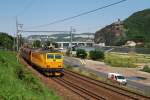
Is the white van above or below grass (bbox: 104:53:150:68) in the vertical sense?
above

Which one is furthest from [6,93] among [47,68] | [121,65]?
[121,65]

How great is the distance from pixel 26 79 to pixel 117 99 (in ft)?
20.9

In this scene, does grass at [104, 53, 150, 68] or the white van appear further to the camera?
grass at [104, 53, 150, 68]

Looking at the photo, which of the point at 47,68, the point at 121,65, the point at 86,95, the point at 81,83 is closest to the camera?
the point at 86,95

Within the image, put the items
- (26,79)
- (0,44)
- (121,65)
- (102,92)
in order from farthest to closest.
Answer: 1. (0,44)
2. (121,65)
3. (102,92)
4. (26,79)

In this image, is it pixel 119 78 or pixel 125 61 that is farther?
pixel 125 61

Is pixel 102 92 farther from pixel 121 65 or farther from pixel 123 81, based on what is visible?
pixel 121 65

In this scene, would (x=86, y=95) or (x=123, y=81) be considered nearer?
(x=86, y=95)

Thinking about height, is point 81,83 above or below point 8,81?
below

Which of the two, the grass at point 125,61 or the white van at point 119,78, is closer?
the white van at point 119,78

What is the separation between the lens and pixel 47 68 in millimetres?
37031

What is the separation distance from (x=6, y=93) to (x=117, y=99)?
12.0m

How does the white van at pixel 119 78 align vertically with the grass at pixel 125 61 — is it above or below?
above

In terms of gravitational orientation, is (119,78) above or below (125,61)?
above
